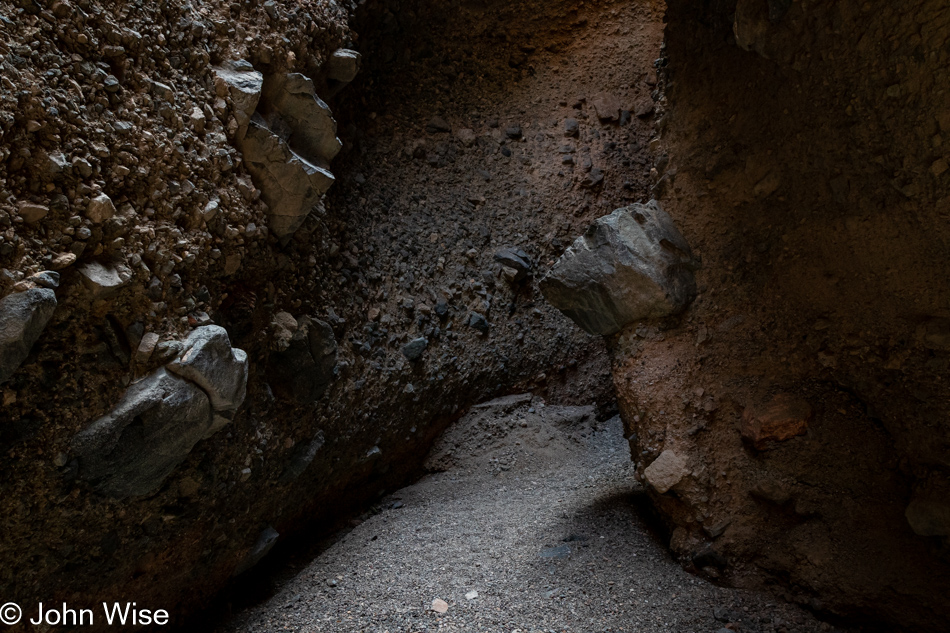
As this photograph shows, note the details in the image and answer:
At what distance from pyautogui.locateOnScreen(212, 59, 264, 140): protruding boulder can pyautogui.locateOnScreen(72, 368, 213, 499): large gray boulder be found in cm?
99

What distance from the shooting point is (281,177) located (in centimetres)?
251

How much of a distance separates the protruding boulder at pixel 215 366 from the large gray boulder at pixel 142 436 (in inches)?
1.3

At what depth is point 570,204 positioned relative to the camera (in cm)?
420

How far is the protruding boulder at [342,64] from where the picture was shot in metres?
2.91

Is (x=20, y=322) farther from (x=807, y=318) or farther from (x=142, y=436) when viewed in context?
(x=807, y=318)

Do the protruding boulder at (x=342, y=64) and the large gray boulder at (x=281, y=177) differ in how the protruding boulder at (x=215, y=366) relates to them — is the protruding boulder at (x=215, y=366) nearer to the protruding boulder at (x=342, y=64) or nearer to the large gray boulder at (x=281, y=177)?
the large gray boulder at (x=281, y=177)

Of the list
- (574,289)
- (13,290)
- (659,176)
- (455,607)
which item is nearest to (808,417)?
Result: (574,289)

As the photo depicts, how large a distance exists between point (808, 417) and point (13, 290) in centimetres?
256

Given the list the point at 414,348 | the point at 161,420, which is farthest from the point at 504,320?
A: the point at 161,420

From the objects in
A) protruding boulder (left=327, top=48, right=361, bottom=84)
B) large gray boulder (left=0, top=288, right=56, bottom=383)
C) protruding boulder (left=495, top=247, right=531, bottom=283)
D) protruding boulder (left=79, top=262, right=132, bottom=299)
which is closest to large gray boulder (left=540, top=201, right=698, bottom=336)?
protruding boulder (left=495, top=247, right=531, bottom=283)

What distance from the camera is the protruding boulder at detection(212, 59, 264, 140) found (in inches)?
92.2

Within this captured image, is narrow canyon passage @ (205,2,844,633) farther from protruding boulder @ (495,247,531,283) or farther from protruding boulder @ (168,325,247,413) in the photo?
protruding boulder @ (168,325,247,413)

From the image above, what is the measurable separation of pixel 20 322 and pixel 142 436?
1.70 feet

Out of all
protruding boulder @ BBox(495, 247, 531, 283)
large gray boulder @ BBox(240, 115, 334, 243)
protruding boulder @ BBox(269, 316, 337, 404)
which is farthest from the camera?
protruding boulder @ BBox(495, 247, 531, 283)
